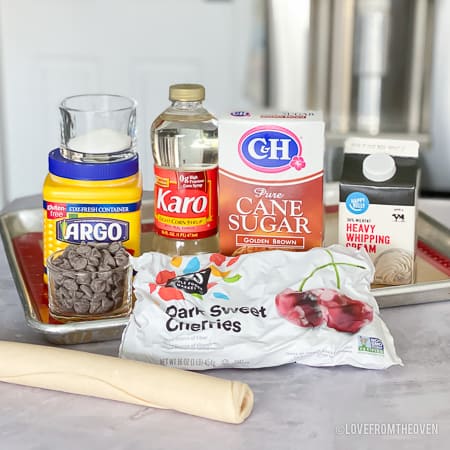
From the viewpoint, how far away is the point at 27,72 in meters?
2.64

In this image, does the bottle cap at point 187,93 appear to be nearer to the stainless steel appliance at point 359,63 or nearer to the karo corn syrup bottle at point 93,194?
the karo corn syrup bottle at point 93,194

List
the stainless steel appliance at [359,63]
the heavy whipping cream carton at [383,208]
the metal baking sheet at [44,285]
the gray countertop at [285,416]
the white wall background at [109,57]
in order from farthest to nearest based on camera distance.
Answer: the white wall background at [109,57]
the stainless steel appliance at [359,63]
the heavy whipping cream carton at [383,208]
the metal baking sheet at [44,285]
the gray countertop at [285,416]

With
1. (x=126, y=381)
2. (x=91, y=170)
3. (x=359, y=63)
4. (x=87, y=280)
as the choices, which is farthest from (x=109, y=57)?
(x=126, y=381)

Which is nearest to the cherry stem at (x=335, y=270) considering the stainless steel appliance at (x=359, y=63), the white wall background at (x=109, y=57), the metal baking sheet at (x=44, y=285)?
the metal baking sheet at (x=44, y=285)

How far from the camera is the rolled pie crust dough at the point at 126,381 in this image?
852 mm

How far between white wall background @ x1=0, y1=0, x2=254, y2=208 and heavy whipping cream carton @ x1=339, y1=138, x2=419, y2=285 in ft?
4.72

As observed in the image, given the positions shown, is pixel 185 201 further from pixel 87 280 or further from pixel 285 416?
pixel 285 416

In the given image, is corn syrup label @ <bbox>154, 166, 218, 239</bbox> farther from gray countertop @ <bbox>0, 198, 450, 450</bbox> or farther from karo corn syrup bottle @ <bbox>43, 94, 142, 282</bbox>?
gray countertop @ <bbox>0, 198, 450, 450</bbox>

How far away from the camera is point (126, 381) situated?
88 centimetres

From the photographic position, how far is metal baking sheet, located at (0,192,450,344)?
39.9 inches

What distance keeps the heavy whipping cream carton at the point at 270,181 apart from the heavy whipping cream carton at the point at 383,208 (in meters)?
0.04

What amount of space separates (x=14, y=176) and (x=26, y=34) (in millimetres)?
421

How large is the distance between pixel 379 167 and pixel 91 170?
0.36 m

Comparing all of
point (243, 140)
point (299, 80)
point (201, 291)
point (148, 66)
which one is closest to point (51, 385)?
point (201, 291)
